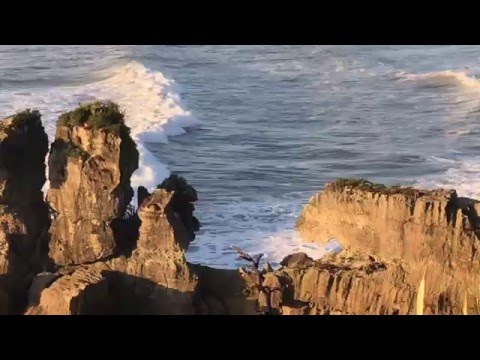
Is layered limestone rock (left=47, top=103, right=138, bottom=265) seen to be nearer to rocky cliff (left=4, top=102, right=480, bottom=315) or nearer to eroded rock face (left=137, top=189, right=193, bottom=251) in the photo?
rocky cliff (left=4, top=102, right=480, bottom=315)

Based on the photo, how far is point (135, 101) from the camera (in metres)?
22.7

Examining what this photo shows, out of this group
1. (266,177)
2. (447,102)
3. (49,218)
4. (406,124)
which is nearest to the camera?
(49,218)

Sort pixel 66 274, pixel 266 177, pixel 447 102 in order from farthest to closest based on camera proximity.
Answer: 1. pixel 447 102
2. pixel 266 177
3. pixel 66 274

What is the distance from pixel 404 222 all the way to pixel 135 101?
14728mm

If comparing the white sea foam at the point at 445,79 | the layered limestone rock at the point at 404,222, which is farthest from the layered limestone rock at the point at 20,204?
the white sea foam at the point at 445,79

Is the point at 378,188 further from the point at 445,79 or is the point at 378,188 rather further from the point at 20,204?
the point at 445,79

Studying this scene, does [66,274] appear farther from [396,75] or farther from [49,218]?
[396,75]

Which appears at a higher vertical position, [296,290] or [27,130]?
A: [27,130]

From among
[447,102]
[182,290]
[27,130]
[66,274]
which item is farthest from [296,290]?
[447,102]

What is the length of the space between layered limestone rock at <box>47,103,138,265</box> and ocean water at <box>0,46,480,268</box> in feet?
10.2

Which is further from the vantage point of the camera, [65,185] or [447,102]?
[447,102]

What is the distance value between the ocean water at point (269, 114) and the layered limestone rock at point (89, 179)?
3.12 m

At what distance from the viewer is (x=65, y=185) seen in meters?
9.30

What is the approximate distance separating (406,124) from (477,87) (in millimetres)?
2478
